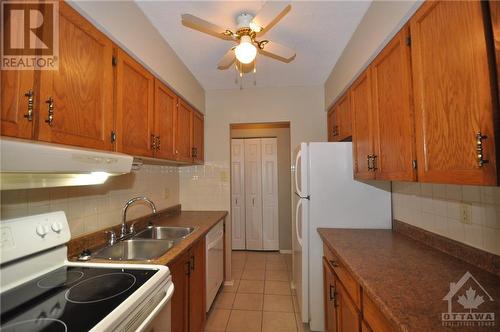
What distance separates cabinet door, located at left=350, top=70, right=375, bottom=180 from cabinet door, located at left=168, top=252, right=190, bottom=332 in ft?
4.81

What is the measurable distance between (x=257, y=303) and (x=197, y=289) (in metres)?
0.93

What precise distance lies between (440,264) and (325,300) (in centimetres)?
98

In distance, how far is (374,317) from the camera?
3.28 feet

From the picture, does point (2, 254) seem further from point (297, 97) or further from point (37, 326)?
point (297, 97)

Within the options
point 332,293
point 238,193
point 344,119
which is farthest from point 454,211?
point 238,193

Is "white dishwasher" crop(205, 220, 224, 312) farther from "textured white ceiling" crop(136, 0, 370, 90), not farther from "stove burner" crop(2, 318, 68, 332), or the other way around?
"textured white ceiling" crop(136, 0, 370, 90)

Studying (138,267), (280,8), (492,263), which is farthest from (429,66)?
(138,267)

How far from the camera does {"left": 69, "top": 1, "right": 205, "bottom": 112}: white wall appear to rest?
4.03 feet

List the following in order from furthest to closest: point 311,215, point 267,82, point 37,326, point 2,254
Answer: point 267,82, point 311,215, point 2,254, point 37,326

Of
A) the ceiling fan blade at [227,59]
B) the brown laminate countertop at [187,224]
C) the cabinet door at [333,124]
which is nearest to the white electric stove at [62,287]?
the brown laminate countertop at [187,224]

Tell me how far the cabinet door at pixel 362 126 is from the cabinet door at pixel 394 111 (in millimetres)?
84

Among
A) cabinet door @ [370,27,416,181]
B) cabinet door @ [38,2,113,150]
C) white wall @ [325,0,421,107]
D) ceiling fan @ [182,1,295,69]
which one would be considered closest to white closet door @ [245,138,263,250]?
white wall @ [325,0,421,107]

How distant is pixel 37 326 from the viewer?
72cm

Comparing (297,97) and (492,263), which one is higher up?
(297,97)
